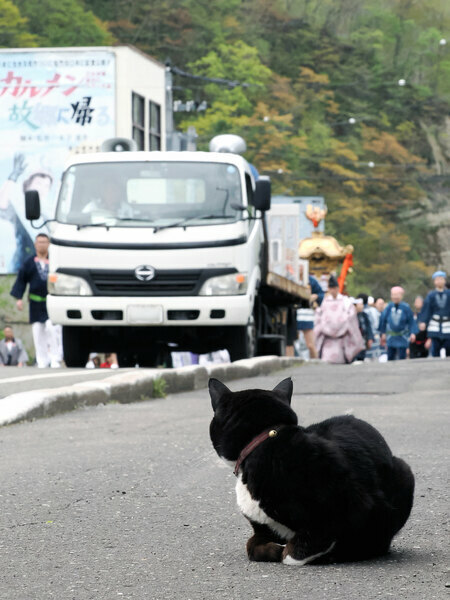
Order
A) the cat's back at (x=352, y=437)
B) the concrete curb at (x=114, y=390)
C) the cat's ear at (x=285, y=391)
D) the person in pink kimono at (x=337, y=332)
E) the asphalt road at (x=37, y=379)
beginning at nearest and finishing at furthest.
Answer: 1. the cat's back at (x=352, y=437)
2. the cat's ear at (x=285, y=391)
3. the concrete curb at (x=114, y=390)
4. the asphalt road at (x=37, y=379)
5. the person in pink kimono at (x=337, y=332)

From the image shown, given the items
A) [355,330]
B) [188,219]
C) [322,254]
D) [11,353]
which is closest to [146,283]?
[188,219]

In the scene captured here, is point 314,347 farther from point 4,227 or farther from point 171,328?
point 4,227

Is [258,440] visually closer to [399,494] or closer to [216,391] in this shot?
[216,391]

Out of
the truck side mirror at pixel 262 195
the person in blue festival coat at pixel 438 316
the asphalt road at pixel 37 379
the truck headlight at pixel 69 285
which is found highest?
the truck side mirror at pixel 262 195

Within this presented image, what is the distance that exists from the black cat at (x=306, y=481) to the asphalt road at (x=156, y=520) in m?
0.08

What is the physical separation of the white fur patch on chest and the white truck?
10538 millimetres

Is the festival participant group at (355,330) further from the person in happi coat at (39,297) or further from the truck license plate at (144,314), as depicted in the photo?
the truck license plate at (144,314)

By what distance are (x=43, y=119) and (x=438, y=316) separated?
1349 cm

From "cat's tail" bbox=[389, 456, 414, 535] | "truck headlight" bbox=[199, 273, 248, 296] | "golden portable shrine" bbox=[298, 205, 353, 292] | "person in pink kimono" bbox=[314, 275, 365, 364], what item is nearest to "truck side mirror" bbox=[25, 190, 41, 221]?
"truck headlight" bbox=[199, 273, 248, 296]

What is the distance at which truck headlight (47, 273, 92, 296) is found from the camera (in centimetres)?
1455

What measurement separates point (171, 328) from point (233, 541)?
1084 cm

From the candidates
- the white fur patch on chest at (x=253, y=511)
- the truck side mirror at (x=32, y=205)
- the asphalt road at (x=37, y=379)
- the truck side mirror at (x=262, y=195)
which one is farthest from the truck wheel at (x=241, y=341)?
the white fur patch on chest at (x=253, y=511)

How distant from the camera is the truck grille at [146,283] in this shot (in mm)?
14500

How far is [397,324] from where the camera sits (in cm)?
2250
